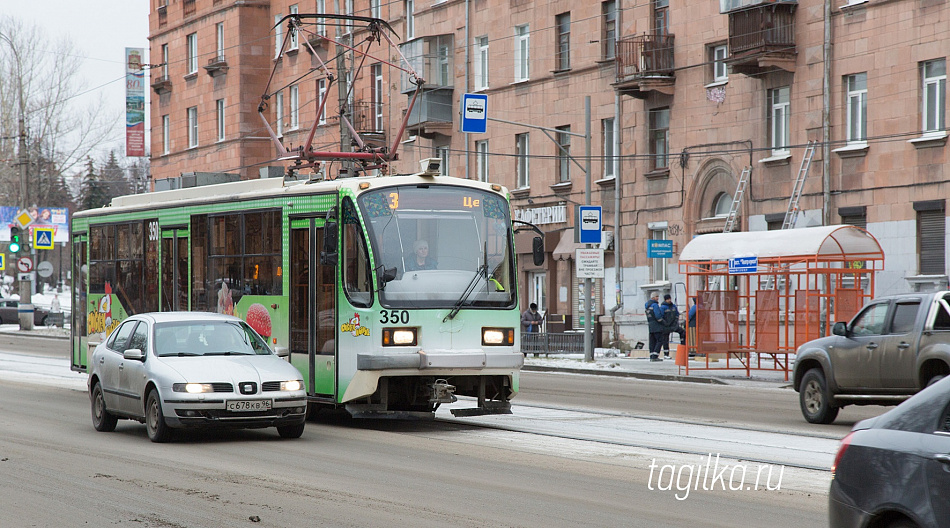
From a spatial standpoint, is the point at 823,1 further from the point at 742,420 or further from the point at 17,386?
the point at 17,386

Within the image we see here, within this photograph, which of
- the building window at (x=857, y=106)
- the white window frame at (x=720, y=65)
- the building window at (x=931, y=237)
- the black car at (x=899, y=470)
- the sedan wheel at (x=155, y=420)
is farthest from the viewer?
the white window frame at (x=720, y=65)

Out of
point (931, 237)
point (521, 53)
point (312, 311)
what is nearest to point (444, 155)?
point (521, 53)

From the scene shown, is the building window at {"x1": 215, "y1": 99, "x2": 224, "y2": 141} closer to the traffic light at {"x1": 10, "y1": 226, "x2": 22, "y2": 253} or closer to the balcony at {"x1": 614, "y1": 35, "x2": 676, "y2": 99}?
the traffic light at {"x1": 10, "y1": 226, "x2": 22, "y2": 253}

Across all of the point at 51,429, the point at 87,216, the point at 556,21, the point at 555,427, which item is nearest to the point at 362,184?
the point at 555,427

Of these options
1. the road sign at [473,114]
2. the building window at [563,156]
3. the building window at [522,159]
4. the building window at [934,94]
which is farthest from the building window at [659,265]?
the building window at [934,94]

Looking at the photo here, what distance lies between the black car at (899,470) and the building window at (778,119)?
27.1 meters

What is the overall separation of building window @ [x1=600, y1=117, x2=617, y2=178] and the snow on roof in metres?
12.6

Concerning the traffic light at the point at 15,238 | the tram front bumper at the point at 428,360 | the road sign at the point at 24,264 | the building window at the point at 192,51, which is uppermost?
the building window at the point at 192,51

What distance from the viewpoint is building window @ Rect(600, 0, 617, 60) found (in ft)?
129

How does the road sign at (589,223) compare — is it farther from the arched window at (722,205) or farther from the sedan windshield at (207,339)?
the sedan windshield at (207,339)

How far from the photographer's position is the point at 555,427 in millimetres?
15898

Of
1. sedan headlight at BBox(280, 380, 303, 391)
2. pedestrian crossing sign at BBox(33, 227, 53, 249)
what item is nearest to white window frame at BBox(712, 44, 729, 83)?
sedan headlight at BBox(280, 380, 303, 391)

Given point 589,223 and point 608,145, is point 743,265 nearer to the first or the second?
point 589,223

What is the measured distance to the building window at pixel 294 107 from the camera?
55.0m
